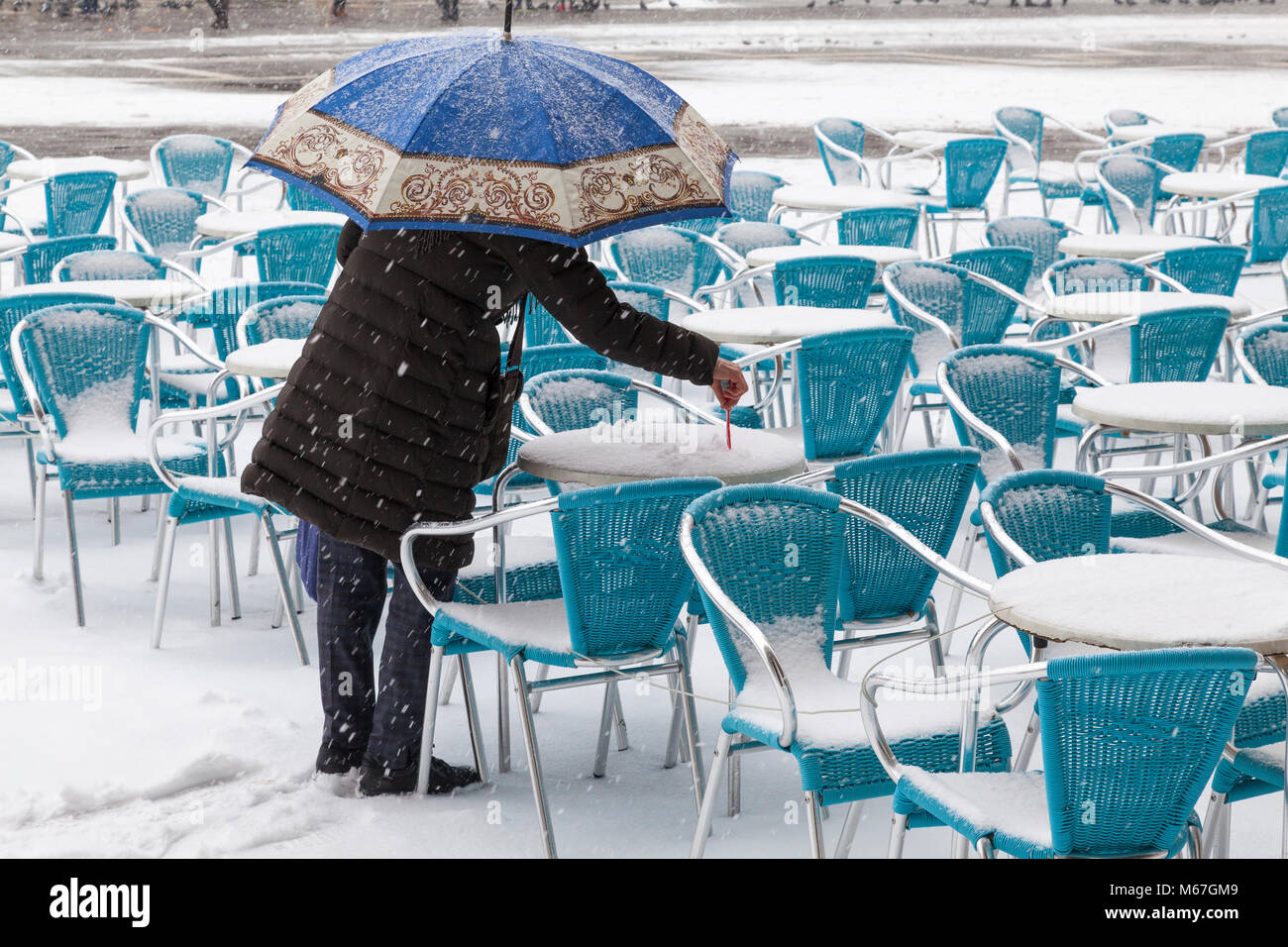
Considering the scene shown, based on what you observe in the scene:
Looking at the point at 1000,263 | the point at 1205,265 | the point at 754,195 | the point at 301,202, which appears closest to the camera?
the point at 1000,263

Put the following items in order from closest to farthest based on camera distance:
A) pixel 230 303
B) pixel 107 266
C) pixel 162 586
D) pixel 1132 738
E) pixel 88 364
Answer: pixel 1132 738 → pixel 162 586 → pixel 88 364 → pixel 230 303 → pixel 107 266

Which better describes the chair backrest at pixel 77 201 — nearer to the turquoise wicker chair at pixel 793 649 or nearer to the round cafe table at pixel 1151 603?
the turquoise wicker chair at pixel 793 649

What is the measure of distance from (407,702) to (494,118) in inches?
52.0

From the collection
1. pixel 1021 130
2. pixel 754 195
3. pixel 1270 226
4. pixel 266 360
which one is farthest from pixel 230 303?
pixel 1021 130

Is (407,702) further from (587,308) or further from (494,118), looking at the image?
(494,118)

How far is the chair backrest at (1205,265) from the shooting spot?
6785mm

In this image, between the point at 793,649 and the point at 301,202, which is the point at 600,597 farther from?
the point at 301,202

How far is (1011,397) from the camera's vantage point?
15.5 feet

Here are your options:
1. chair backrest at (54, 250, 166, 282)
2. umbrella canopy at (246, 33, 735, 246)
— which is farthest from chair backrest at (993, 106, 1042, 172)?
umbrella canopy at (246, 33, 735, 246)

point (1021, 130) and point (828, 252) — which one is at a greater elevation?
point (1021, 130)

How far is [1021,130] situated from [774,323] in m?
8.09

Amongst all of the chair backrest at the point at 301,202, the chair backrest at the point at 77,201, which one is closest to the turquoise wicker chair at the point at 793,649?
the chair backrest at the point at 77,201

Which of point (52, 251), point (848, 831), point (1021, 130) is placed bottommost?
point (848, 831)

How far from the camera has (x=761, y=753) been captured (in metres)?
4.07
